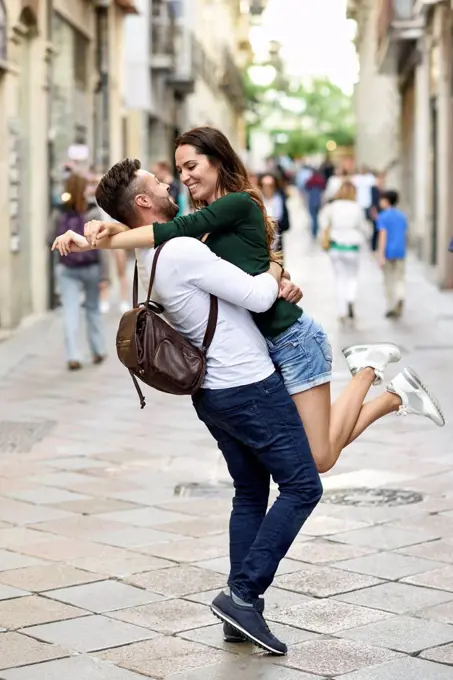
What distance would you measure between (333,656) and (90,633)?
2.89 ft

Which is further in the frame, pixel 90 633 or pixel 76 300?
pixel 76 300

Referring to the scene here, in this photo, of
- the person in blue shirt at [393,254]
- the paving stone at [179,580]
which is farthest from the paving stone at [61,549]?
the person in blue shirt at [393,254]

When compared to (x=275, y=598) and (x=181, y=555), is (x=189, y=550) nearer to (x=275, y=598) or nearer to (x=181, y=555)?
(x=181, y=555)

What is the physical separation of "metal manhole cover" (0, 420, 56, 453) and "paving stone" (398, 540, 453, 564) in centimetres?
363

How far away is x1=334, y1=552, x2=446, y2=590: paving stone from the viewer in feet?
20.6

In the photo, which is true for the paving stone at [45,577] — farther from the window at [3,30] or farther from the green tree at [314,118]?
the green tree at [314,118]

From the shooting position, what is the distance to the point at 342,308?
60.9ft

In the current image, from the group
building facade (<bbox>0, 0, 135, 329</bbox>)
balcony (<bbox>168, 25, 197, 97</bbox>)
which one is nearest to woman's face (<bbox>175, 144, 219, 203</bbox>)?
building facade (<bbox>0, 0, 135, 329</bbox>)

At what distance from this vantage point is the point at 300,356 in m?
5.08

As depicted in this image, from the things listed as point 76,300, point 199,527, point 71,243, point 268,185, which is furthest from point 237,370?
point 268,185

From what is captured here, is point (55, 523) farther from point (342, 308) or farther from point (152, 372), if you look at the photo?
point (342, 308)

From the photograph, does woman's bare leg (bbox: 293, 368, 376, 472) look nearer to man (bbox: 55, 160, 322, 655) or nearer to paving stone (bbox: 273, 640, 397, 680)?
man (bbox: 55, 160, 322, 655)

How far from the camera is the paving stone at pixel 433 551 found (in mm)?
6539

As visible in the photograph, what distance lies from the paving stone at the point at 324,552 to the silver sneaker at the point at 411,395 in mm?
1067
